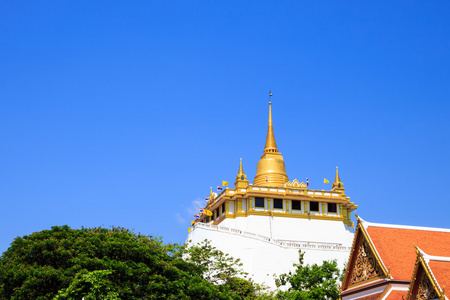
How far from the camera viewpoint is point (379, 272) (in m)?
23.0

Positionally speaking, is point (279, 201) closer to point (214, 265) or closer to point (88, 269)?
point (214, 265)

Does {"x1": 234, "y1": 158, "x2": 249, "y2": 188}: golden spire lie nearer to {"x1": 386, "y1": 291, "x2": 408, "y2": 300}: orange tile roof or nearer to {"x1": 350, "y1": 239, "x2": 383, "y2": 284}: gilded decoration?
{"x1": 350, "y1": 239, "x2": 383, "y2": 284}: gilded decoration

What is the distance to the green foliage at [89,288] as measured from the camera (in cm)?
2664

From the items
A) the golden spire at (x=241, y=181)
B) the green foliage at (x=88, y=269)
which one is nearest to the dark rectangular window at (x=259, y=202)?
the golden spire at (x=241, y=181)

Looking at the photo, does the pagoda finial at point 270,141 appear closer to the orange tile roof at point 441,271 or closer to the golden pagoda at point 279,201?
the golden pagoda at point 279,201

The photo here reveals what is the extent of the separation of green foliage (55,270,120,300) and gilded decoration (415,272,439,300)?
13747mm

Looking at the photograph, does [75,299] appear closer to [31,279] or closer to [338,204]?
[31,279]

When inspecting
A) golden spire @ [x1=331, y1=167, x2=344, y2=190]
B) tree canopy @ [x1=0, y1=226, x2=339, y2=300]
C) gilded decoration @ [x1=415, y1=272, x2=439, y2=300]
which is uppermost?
golden spire @ [x1=331, y1=167, x2=344, y2=190]

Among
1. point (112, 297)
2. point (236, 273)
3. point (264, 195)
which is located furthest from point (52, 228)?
point (264, 195)

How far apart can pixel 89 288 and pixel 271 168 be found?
36.3m

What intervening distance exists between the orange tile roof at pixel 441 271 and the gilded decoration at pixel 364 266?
4.54m

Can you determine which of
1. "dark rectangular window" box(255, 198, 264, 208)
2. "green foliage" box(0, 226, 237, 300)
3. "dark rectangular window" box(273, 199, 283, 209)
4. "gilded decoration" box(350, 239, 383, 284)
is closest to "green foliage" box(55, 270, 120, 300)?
"green foliage" box(0, 226, 237, 300)

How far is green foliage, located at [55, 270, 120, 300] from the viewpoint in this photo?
26.6 meters

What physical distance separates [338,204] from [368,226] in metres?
34.4
